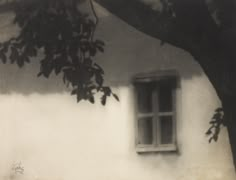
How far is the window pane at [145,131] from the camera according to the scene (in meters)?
5.02

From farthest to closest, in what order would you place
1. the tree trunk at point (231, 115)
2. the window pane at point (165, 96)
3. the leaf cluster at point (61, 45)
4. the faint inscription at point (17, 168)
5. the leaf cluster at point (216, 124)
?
the faint inscription at point (17, 168) < the window pane at point (165, 96) < the leaf cluster at point (61, 45) < the leaf cluster at point (216, 124) < the tree trunk at point (231, 115)

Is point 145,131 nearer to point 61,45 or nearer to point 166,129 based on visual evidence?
point 166,129

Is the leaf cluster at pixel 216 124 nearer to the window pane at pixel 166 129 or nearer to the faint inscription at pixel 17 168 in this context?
the window pane at pixel 166 129

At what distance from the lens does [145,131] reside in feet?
16.5

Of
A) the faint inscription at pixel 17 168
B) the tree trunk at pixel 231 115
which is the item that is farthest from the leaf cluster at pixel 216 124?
the faint inscription at pixel 17 168

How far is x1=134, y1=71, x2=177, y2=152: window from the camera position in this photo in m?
Answer: 4.94

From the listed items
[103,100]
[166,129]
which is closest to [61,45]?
[103,100]

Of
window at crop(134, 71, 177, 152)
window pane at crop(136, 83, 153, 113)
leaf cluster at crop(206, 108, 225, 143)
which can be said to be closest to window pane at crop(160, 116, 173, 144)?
window at crop(134, 71, 177, 152)

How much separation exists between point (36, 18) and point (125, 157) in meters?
1.28

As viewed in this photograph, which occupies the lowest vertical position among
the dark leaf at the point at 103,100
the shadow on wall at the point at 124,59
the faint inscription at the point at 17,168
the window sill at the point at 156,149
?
the faint inscription at the point at 17,168

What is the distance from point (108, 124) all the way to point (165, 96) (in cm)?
52

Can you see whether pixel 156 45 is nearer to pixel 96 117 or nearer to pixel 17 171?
pixel 96 117

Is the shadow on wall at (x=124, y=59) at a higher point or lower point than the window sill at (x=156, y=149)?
higher

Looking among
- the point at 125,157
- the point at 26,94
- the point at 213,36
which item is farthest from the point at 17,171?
the point at 213,36
